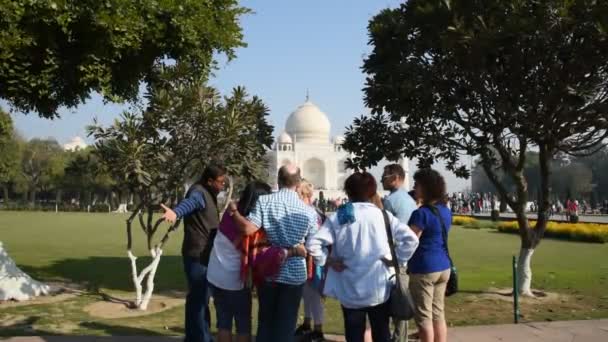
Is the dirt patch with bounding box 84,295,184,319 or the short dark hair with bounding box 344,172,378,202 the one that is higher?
the short dark hair with bounding box 344,172,378,202

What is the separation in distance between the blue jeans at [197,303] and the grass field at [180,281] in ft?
4.58

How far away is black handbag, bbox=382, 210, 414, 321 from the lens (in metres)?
3.89

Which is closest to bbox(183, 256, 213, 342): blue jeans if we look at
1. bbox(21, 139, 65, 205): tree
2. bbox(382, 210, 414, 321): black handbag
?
bbox(382, 210, 414, 321): black handbag

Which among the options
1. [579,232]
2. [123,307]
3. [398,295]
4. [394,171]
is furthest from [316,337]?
[579,232]

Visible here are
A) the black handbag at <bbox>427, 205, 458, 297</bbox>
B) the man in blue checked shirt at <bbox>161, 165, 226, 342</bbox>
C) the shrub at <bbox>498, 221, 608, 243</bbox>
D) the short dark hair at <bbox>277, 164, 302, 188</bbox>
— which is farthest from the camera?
the shrub at <bbox>498, 221, 608, 243</bbox>

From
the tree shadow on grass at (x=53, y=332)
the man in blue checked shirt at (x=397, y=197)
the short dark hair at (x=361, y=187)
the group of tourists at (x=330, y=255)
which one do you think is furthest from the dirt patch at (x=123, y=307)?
the short dark hair at (x=361, y=187)

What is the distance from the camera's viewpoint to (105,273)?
10938mm

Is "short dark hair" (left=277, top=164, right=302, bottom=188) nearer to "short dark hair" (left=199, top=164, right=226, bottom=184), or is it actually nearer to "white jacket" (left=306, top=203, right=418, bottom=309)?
"white jacket" (left=306, top=203, right=418, bottom=309)

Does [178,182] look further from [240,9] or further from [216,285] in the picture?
[216,285]

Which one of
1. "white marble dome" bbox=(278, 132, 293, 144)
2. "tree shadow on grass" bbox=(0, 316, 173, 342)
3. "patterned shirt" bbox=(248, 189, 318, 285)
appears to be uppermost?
"white marble dome" bbox=(278, 132, 293, 144)

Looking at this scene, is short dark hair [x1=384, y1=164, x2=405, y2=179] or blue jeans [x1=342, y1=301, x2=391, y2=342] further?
short dark hair [x1=384, y1=164, x2=405, y2=179]

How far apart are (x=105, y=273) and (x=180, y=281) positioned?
1.76m

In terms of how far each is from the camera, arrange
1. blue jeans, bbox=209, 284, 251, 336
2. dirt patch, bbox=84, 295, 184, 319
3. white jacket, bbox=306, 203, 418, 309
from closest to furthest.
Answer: white jacket, bbox=306, 203, 418, 309 < blue jeans, bbox=209, 284, 251, 336 < dirt patch, bbox=84, 295, 184, 319

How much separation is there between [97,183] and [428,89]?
44.5m
